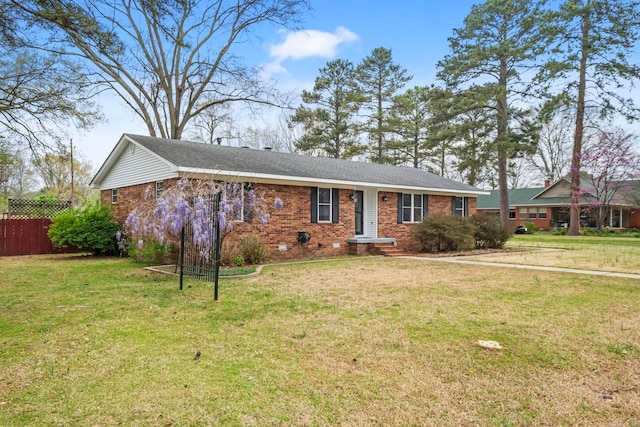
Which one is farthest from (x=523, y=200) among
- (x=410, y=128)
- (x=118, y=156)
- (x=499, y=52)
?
(x=118, y=156)

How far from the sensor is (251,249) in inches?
459

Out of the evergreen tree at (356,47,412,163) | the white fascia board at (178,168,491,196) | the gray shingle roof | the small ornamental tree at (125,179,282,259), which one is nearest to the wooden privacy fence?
the gray shingle roof

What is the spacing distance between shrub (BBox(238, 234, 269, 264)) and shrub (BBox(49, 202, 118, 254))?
527cm

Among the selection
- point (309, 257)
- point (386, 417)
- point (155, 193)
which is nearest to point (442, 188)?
point (309, 257)

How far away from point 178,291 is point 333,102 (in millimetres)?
25876

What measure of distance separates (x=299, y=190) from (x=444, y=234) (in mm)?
5418

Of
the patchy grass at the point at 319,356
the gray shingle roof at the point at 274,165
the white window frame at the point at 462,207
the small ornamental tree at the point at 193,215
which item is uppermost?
the gray shingle roof at the point at 274,165

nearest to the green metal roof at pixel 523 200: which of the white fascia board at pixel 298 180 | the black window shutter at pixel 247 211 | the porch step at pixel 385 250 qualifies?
the white fascia board at pixel 298 180

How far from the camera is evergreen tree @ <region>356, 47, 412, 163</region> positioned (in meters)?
32.1

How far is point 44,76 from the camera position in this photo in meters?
12.5

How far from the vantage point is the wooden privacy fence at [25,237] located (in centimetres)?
1437

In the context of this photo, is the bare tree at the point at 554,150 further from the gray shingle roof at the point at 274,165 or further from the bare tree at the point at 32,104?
the bare tree at the point at 32,104

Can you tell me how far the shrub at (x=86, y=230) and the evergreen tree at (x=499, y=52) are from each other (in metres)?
20.8

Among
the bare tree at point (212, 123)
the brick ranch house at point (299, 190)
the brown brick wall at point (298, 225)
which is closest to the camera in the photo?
the brick ranch house at point (299, 190)
